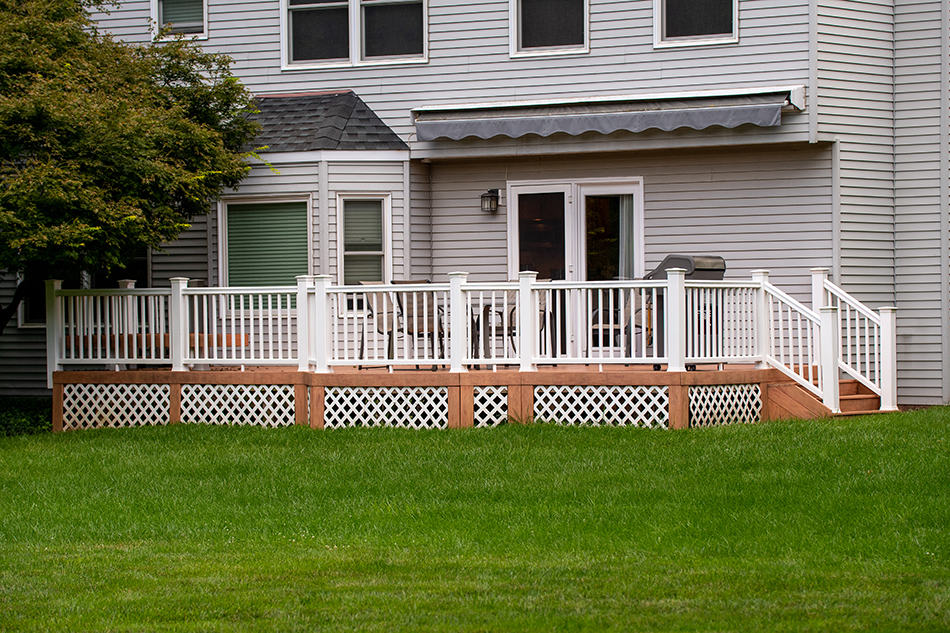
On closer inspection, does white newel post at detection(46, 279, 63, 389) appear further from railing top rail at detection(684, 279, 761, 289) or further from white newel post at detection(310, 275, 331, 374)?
railing top rail at detection(684, 279, 761, 289)

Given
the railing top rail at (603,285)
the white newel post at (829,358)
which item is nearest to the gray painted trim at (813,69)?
the white newel post at (829,358)

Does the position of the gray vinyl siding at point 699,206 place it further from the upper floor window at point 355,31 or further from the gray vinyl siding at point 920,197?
the upper floor window at point 355,31

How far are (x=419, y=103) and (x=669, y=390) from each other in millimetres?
5828

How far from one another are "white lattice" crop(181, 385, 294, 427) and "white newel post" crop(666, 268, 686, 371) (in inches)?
163

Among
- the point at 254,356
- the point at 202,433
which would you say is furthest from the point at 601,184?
the point at 202,433

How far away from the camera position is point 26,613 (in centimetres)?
563

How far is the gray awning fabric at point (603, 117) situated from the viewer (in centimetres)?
1358

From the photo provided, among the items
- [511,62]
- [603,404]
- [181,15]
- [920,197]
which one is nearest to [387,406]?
[603,404]

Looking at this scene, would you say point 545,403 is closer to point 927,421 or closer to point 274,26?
point 927,421

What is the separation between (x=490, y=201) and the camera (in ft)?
49.9

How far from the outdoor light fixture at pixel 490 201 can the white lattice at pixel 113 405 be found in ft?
15.5

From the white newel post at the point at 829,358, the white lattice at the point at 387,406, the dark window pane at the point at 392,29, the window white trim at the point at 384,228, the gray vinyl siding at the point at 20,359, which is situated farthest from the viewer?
the gray vinyl siding at the point at 20,359

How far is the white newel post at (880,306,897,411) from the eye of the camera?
1234 centimetres

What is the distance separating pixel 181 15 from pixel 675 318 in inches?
349
